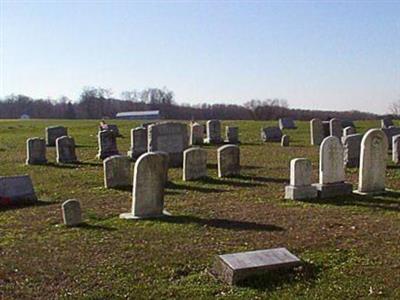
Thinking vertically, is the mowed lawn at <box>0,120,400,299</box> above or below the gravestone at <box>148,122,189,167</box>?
below

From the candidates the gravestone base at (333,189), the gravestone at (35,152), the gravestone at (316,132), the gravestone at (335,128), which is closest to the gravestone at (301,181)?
the gravestone base at (333,189)

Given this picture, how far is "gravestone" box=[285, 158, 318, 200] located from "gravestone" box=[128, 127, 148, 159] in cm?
1075

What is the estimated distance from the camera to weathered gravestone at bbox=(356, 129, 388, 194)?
41.2ft

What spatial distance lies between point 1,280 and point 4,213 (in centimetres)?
503

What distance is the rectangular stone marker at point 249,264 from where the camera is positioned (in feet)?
21.9

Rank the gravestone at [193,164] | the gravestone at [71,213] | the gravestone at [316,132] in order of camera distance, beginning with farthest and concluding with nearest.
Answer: the gravestone at [316,132]
the gravestone at [193,164]
the gravestone at [71,213]

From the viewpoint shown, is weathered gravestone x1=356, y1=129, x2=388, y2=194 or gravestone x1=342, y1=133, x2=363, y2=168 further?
gravestone x1=342, y1=133, x2=363, y2=168

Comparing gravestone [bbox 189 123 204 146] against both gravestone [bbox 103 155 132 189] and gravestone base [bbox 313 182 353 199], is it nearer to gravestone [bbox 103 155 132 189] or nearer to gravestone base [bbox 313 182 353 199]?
gravestone [bbox 103 155 132 189]

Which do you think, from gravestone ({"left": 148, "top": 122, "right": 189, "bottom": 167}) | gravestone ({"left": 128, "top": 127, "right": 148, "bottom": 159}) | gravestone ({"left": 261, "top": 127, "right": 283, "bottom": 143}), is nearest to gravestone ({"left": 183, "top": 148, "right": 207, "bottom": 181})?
gravestone ({"left": 148, "top": 122, "right": 189, "bottom": 167})

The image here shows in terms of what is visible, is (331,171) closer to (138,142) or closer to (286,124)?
(138,142)

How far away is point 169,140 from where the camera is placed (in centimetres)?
1936

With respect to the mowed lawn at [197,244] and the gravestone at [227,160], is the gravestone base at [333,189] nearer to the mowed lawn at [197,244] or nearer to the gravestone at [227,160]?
the mowed lawn at [197,244]

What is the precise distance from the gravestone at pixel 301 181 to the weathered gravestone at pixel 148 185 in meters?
3.47

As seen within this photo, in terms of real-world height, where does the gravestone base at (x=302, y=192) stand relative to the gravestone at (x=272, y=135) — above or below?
below
